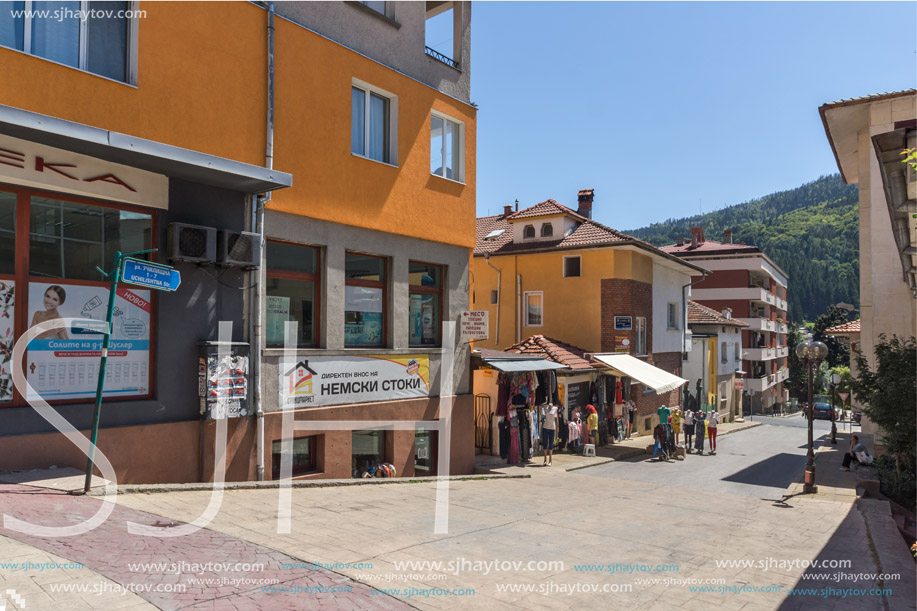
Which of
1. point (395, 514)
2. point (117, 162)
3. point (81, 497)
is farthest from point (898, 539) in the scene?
point (117, 162)

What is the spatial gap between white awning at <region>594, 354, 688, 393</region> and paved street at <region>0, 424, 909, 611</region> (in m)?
10.4

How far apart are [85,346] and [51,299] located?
0.72 m

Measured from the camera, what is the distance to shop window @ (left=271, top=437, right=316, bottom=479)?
1076 centimetres

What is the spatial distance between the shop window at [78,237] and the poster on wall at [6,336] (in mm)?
342

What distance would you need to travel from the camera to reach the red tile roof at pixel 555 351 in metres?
22.0

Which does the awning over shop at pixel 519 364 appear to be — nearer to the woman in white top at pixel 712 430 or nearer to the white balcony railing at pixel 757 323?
the woman in white top at pixel 712 430

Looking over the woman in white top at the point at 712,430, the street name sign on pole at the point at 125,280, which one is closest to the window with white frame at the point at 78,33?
the street name sign on pole at the point at 125,280

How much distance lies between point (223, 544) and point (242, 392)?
4.15 metres

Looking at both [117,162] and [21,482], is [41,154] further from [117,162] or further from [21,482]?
[21,482]

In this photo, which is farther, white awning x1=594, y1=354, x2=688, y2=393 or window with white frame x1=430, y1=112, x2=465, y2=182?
white awning x1=594, y1=354, x2=688, y2=393

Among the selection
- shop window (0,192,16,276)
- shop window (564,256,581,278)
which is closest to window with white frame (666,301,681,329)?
shop window (564,256,581,278)

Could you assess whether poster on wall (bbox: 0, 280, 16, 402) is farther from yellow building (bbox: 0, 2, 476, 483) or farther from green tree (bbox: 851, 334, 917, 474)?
green tree (bbox: 851, 334, 917, 474)

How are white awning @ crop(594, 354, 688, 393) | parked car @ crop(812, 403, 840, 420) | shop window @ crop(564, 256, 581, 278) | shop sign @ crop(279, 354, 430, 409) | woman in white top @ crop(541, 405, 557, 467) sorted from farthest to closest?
parked car @ crop(812, 403, 840, 420) → shop window @ crop(564, 256, 581, 278) → white awning @ crop(594, 354, 688, 393) → woman in white top @ crop(541, 405, 557, 467) → shop sign @ crop(279, 354, 430, 409)

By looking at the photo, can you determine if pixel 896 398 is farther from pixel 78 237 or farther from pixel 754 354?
pixel 754 354
